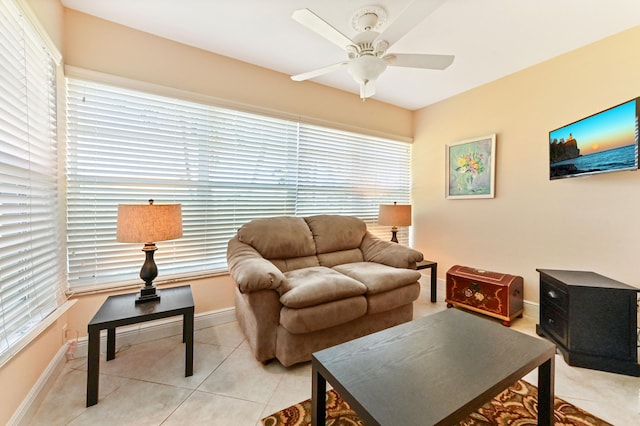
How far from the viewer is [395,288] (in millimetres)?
2203

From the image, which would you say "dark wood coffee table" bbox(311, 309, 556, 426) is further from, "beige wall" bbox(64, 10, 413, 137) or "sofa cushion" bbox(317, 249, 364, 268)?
"beige wall" bbox(64, 10, 413, 137)

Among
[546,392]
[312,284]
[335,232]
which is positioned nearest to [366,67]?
[312,284]

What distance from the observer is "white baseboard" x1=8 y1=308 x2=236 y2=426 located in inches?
53.4

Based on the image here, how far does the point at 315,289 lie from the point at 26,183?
70.2 inches

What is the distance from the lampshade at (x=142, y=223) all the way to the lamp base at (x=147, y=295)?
40 centimetres

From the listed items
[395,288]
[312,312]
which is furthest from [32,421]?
[395,288]

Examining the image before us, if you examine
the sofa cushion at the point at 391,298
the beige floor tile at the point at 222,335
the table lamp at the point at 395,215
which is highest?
the table lamp at the point at 395,215

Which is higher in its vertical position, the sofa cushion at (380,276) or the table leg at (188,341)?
the sofa cushion at (380,276)

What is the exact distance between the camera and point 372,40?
165 cm

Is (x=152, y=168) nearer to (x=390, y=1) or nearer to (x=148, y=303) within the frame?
(x=148, y=303)

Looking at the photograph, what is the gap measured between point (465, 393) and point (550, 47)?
2933 millimetres

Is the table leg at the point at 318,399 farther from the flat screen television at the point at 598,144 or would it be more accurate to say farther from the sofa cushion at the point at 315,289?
the flat screen television at the point at 598,144

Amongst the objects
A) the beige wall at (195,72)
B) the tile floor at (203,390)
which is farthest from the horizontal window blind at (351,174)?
the tile floor at (203,390)

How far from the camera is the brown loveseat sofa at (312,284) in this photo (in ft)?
5.78
